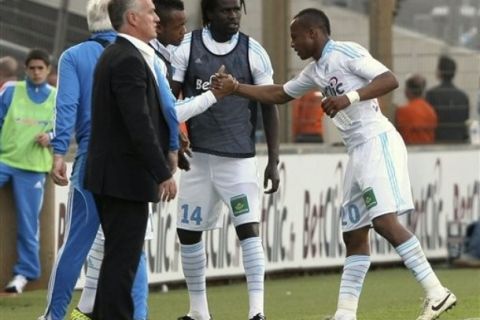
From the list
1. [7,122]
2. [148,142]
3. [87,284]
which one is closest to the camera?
[148,142]

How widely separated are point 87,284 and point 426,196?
912 centimetres

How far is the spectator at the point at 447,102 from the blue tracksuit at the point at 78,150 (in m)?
9.30

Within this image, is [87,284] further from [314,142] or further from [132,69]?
[314,142]

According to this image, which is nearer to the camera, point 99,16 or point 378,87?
point 99,16

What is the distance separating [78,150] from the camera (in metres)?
10.0

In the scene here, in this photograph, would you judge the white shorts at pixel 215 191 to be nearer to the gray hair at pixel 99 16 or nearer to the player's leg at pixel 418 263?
the player's leg at pixel 418 263

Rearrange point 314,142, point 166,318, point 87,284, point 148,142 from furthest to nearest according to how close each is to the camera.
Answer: point 314,142 < point 166,318 < point 87,284 < point 148,142

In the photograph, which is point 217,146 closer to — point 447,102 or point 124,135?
point 124,135

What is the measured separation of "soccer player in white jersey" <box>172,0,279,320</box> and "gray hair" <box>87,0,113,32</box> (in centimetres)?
130

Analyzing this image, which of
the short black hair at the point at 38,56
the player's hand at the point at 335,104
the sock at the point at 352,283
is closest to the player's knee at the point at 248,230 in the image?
the sock at the point at 352,283

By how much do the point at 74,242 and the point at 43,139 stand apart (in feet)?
15.5

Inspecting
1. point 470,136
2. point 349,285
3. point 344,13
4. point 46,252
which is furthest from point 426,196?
point 349,285

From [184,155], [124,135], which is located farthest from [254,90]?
[124,135]

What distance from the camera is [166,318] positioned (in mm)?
12500
